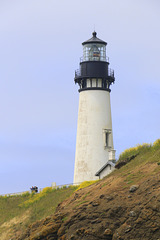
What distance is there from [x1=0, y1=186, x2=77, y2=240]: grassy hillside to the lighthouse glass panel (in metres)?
13.9

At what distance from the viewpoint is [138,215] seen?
93.2ft

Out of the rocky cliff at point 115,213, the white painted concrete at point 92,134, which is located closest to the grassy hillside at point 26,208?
the white painted concrete at point 92,134

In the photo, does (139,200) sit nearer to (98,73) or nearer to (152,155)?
(152,155)

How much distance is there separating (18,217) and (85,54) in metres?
18.7

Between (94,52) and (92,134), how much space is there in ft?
28.9

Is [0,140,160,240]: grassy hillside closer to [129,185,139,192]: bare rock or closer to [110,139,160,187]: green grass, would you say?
[110,139,160,187]: green grass

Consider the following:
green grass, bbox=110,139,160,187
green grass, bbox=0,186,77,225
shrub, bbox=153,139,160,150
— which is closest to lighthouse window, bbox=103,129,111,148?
green grass, bbox=0,186,77,225

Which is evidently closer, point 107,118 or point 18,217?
point 18,217

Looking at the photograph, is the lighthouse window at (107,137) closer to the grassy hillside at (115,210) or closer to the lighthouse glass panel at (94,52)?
the lighthouse glass panel at (94,52)

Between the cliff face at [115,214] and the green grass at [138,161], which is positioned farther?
the green grass at [138,161]

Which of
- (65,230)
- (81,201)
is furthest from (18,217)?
(65,230)

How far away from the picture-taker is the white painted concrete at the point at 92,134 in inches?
2152

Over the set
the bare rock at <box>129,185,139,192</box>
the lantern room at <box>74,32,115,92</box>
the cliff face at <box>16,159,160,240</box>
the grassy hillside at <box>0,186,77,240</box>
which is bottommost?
the cliff face at <box>16,159,160,240</box>

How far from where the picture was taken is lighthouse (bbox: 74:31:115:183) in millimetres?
54791
